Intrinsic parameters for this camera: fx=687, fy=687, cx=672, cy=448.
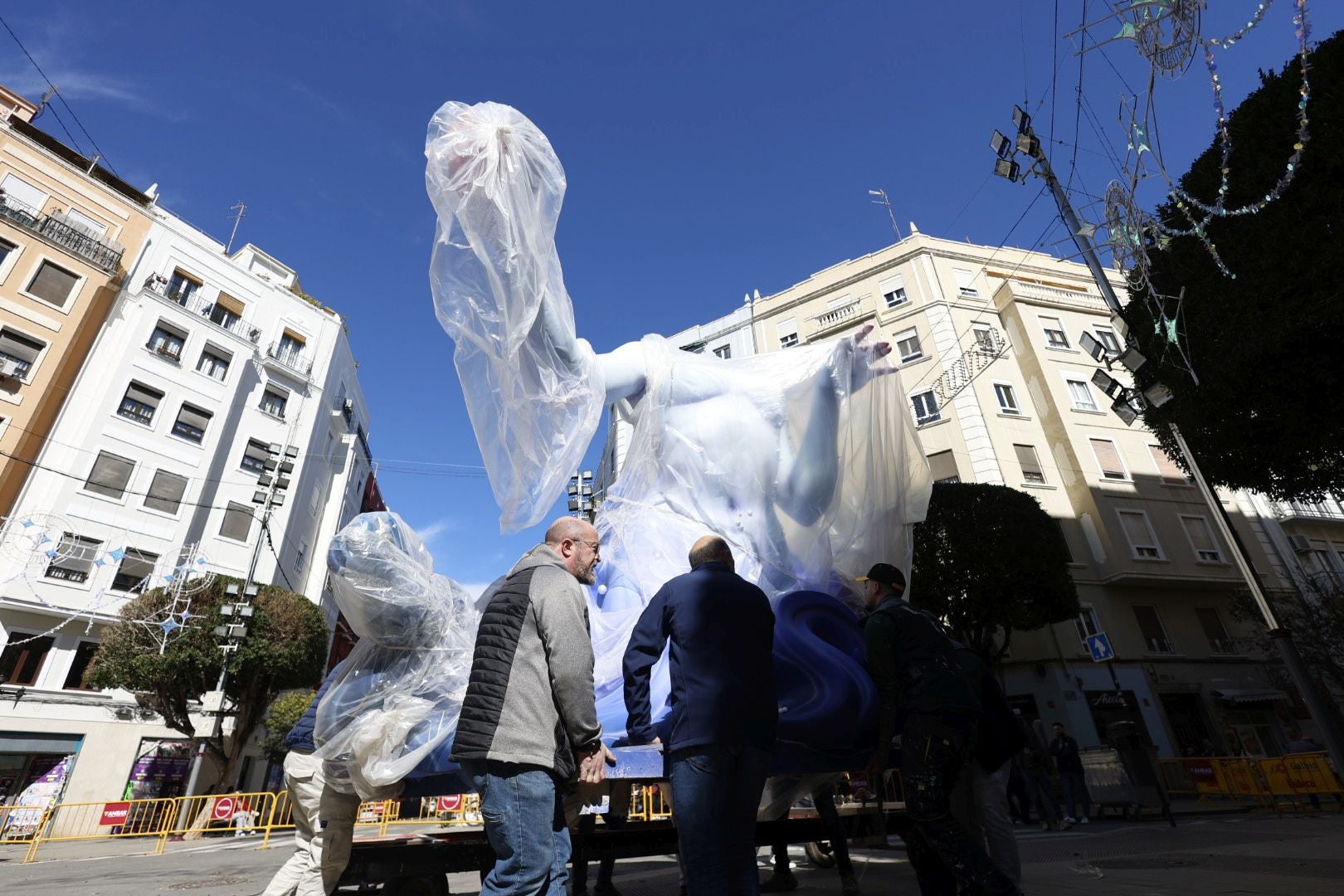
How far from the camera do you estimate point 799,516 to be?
4277 mm

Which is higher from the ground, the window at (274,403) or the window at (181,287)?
the window at (181,287)

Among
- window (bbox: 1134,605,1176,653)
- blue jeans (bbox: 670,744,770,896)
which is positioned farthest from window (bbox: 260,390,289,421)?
window (bbox: 1134,605,1176,653)

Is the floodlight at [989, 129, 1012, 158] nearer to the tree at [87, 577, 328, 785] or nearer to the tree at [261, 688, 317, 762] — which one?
the tree at [87, 577, 328, 785]

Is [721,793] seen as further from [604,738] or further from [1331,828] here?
[1331,828]

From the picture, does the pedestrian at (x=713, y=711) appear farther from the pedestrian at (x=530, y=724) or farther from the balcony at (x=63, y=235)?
the balcony at (x=63, y=235)

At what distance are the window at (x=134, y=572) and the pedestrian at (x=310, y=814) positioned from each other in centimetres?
2148

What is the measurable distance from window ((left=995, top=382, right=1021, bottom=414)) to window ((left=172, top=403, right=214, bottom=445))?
2888 centimetres

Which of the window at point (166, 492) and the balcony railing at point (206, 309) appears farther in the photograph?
the balcony railing at point (206, 309)

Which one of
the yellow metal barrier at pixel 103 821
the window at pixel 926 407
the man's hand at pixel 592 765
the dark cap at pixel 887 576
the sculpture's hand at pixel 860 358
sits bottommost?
the man's hand at pixel 592 765

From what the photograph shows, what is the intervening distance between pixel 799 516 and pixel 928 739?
1563 mm

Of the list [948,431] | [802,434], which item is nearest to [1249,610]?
[948,431]

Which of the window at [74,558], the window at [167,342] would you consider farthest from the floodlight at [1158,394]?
the window at [167,342]

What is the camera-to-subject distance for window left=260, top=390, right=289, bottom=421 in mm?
28062

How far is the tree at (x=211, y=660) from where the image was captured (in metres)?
18.0
